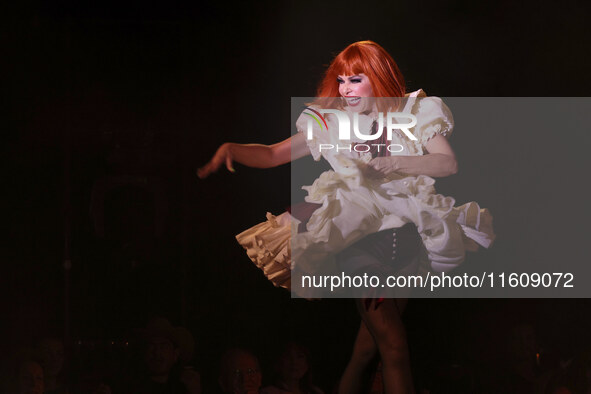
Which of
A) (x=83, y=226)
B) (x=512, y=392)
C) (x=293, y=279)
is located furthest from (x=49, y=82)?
(x=512, y=392)

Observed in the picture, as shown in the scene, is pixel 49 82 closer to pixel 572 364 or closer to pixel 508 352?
pixel 508 352

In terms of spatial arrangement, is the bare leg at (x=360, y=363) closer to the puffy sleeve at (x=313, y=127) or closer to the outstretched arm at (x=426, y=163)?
the outstretched arm at (x=426, y=163)

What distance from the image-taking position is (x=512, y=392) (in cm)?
327

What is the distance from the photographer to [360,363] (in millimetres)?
3223

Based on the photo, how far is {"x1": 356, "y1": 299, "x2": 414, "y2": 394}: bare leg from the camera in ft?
10.4

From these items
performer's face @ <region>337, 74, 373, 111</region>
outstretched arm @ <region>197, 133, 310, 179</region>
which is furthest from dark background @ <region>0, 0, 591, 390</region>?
performer's face @ <region>337, 74, 373, 111</region>

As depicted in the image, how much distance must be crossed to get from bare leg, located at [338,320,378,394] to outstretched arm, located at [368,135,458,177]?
693 mm

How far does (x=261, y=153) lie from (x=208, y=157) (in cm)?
24

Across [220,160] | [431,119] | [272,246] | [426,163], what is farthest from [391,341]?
[220,160]

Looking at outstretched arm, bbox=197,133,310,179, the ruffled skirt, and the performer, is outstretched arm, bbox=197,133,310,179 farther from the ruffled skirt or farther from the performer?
the ruffled skirt

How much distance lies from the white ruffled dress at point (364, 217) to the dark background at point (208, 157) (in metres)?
0.10

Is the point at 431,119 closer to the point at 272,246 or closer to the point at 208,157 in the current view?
the point at 272,246

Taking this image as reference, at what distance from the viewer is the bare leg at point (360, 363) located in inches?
127

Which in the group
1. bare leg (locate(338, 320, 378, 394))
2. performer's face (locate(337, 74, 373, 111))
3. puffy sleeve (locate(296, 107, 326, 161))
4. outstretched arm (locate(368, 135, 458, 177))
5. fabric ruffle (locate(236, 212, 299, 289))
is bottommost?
bare leg (locate(338, 320, 378, 394))
